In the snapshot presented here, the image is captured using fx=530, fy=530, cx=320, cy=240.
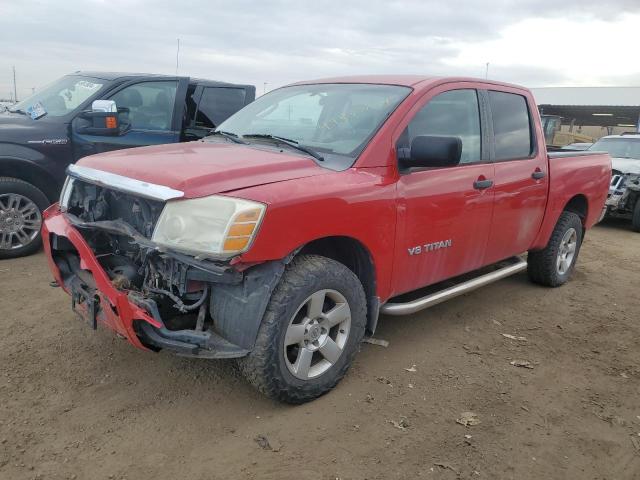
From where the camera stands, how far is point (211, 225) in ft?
8.23

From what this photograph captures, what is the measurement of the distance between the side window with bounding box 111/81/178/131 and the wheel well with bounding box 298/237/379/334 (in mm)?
3784

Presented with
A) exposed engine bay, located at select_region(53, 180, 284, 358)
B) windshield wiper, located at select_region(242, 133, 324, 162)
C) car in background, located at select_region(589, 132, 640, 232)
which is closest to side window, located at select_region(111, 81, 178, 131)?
windshield wiper, located at select_region(242, 133, 324, 162)

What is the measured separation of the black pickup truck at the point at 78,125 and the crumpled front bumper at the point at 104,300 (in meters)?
2.54

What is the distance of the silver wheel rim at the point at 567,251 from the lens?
5.27 m

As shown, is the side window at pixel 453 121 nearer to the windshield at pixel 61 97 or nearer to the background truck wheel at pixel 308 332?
the background truck wheel at pixel 308 332

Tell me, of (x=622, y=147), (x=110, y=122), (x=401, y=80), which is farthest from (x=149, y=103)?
(x=622, y=147)

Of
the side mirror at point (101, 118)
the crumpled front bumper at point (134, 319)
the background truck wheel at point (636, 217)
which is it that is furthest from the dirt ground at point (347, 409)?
the background truck wheel at point (636, 217)

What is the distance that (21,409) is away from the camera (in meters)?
2.82

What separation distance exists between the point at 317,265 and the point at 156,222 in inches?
34.0

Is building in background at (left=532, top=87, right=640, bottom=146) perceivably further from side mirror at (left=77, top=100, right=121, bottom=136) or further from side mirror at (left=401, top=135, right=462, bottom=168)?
side mirror at (left=401, top=135, right=462, bottom=168)

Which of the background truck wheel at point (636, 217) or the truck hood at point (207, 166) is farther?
the background truck wheel at point (636, 217)

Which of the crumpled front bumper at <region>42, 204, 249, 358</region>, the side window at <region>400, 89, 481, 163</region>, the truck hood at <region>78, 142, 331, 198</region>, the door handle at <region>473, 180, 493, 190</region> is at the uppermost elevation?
the side window at <region>400, 89, 481, 163</region>

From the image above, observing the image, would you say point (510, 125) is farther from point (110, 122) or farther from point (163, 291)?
point (110, 122)

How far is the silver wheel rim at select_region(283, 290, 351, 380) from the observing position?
112 inches
